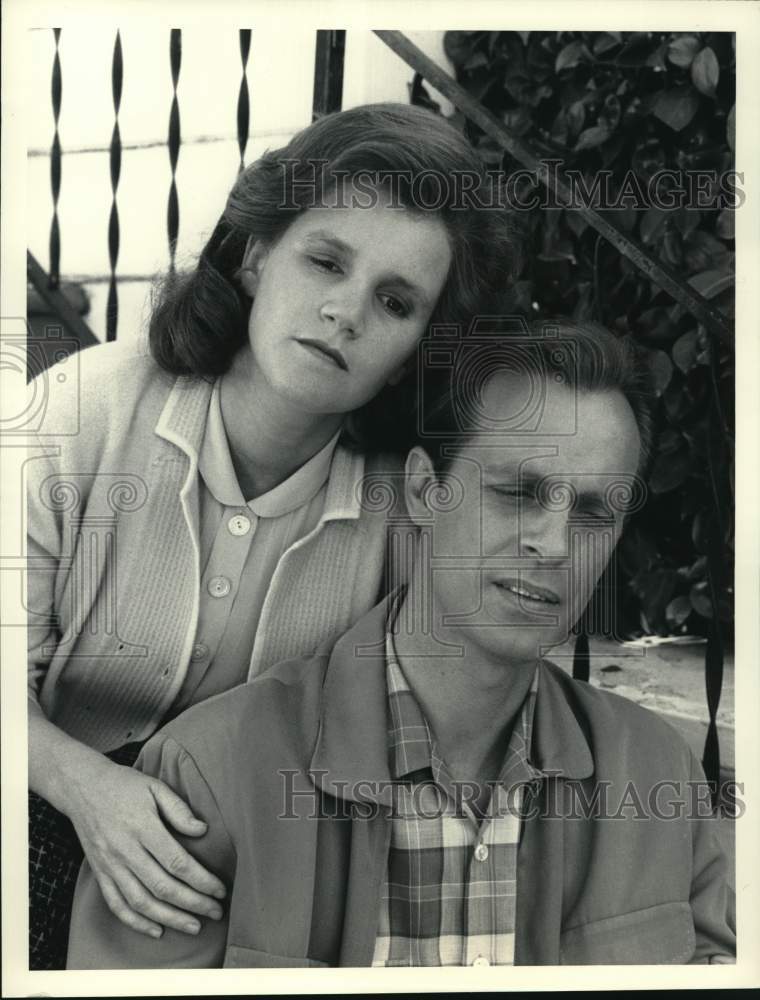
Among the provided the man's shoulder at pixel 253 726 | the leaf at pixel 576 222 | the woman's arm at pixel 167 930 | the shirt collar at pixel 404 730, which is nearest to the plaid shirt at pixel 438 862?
the shirt collar at pixel 404 730

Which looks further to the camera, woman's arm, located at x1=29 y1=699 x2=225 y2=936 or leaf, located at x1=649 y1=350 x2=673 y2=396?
leaf, located at x1=649 y1=350 x2=673 y2=396

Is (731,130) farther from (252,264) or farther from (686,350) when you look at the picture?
(252,264)

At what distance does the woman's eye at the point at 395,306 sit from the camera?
1785 mm

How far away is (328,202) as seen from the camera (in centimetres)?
179

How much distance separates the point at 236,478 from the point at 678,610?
29.4 inches

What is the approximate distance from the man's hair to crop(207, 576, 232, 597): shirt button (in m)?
0.37

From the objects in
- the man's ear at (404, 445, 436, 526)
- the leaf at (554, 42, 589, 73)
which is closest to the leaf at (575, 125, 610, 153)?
the leaf at (554, 42, 589, 73)

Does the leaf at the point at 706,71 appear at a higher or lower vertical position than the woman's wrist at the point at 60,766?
higher

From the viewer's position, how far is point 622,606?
1877mm

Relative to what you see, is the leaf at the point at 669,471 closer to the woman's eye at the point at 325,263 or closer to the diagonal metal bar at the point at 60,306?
the woman's eye at the point at 325,263

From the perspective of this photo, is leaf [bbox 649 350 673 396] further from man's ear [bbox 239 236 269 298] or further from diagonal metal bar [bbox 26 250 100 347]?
diagonal metal bar [bbox 26 250 100 347]

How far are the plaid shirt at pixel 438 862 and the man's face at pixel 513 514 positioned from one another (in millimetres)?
150

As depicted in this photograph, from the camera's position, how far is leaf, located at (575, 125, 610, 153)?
1890mm

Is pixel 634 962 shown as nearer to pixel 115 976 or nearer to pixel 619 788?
pixel 619 788
